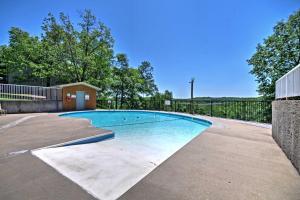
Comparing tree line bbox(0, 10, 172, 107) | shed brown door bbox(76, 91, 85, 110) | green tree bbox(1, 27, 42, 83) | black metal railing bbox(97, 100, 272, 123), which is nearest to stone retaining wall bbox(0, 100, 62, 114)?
shed brown door bbox(76, 91, 85, 110)

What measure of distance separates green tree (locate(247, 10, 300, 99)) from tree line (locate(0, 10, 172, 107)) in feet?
40.6

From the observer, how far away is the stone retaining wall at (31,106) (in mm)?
10697

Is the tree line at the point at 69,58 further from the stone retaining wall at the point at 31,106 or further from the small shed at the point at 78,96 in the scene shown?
the stone retaining wall at the point at 31,106

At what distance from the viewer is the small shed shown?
13.6 m

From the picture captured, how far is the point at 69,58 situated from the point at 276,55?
19950mm

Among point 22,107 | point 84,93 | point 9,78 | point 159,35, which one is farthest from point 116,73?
point 9,78

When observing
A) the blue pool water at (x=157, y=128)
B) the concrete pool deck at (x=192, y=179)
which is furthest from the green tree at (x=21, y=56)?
the concrete pool deck at (x=192, y=179)

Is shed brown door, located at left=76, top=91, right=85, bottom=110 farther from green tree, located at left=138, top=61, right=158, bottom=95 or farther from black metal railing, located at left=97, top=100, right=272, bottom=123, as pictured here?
green tree, located at left=138, top=61, right=158, bottom=95

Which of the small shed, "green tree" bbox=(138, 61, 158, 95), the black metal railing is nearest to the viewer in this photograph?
the black metal railing

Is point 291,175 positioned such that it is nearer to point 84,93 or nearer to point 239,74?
point 84,93

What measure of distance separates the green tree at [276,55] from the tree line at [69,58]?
12.4 metres

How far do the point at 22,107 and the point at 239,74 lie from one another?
1910 cm

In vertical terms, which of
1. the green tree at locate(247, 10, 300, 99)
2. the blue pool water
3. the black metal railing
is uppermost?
the green tree at locate(247, 10, 300, 99)

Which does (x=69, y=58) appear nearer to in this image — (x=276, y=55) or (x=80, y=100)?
(x=80, y=100)
